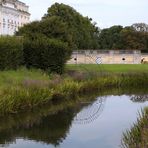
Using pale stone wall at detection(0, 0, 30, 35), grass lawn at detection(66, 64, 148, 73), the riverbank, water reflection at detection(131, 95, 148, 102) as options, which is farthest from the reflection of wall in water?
pale stone wall at detection(0, 0, 30, 35)

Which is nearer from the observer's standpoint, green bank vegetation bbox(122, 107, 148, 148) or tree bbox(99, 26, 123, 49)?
green bank vegetation bbox(122, 107, 148, 148)

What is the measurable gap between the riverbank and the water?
2.55ft

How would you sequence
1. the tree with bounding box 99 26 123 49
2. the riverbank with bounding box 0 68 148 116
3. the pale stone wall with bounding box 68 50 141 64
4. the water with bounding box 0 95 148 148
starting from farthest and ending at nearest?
1. the tree with bounding box 99 26 123 49
2. the pale stone wall with bounding box 68 50 141 64
3. the riverbank with bounding box 0 68 148 116
4. the water with bounding box 0 95 148 148

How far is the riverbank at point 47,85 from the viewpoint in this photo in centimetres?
2259

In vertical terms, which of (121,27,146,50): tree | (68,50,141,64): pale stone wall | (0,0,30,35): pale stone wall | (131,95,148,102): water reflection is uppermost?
(0,0,30,35): pale stone wall

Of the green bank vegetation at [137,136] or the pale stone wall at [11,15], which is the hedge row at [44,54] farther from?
the pale stone wall at [11,15]

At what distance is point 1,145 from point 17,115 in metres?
5.48

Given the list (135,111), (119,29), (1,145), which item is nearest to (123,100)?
(135,111)

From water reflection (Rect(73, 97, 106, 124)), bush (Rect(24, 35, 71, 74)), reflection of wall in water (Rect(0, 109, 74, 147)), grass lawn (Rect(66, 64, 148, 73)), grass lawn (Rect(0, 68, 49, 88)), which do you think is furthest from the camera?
grass lawn (Rect(66, 64, 148, 73))

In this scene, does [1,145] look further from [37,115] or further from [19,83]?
[19,83]

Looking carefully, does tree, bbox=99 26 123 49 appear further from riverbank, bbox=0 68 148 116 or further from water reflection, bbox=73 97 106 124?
water reflection, bbox=73 97 106 124

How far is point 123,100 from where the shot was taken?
30609mm

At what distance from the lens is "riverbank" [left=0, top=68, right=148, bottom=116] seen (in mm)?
22594

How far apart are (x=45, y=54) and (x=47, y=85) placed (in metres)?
8.49
